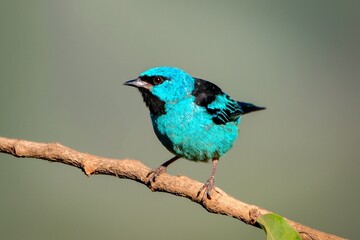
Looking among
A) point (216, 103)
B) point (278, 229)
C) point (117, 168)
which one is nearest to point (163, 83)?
point (216, 103)

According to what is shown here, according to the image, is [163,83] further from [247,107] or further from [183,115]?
[247,107]

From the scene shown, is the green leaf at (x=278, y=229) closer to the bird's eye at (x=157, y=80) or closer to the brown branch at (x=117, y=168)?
the brown branch at (x=117, y=168)

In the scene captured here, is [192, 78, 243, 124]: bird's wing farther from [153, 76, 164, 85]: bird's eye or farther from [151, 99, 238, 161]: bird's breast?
[153, 76, 164, 85]: bird's eye

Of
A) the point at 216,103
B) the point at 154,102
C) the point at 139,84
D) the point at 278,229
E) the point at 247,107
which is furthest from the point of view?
the point at 247,107

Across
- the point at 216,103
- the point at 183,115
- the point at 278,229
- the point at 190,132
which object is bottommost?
the point at 278,229

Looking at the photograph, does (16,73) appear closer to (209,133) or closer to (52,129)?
(52,129)

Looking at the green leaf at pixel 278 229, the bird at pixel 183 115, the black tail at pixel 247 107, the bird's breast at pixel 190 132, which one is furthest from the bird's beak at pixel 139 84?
the green leaf at pixel 278 229

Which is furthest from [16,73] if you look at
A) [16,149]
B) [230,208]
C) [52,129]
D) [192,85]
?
[230,208]
